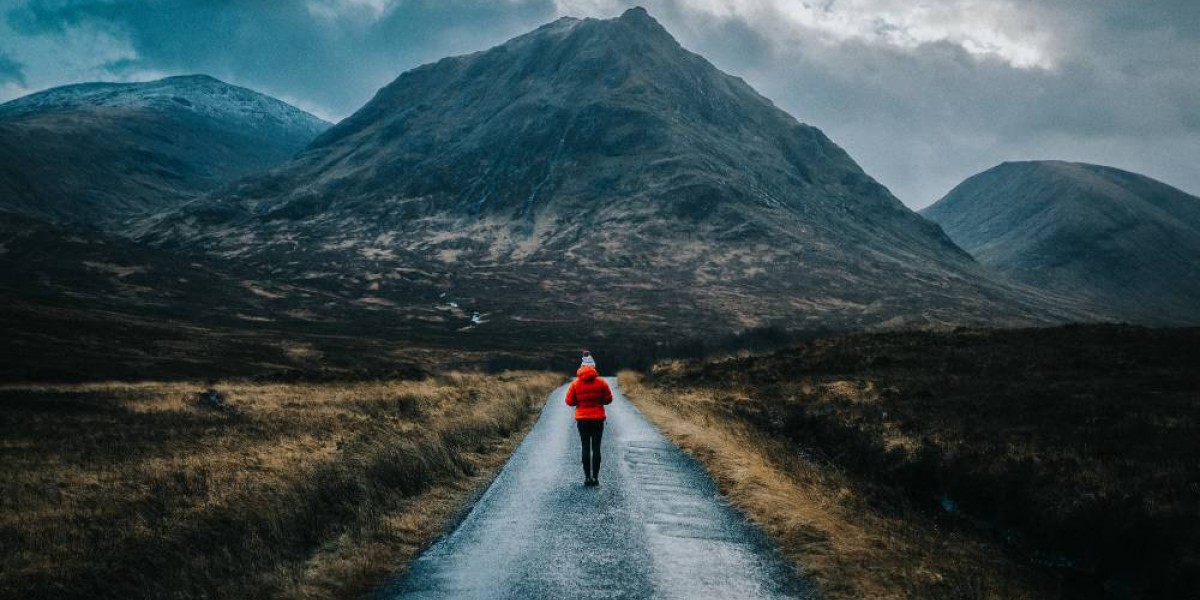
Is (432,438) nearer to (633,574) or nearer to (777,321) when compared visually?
(633,574)

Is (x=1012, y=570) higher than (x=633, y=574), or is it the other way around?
(x=633, y=574)

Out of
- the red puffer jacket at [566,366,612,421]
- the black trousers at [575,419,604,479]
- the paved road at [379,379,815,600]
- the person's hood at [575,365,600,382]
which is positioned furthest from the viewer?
the person's hood at [575,365,600,382]

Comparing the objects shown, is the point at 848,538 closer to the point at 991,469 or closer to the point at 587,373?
the point at 587,373

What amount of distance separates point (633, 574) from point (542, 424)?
799 inches

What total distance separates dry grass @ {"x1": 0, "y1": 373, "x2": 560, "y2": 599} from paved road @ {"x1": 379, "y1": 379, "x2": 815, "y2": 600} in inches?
32.4

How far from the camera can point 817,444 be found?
23.0 meters

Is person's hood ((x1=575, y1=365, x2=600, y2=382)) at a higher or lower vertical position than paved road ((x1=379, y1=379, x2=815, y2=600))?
higher

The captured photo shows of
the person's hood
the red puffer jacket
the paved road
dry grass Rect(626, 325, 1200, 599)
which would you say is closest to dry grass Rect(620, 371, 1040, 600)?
dry grass Rect(626, 325, 1200, 599)

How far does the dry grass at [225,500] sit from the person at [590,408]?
8.74ft

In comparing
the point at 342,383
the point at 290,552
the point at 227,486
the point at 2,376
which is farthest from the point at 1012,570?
the point at 2,376

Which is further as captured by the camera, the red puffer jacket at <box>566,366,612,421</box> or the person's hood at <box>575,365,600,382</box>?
the person's hood at <box>575,365,600,382</box>

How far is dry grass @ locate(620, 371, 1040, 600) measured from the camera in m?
8.05

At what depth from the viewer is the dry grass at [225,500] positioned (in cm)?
802

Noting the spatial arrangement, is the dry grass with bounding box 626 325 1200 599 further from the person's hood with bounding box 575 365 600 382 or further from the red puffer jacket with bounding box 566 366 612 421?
the person's hood with bounding box 575 365 600 382
